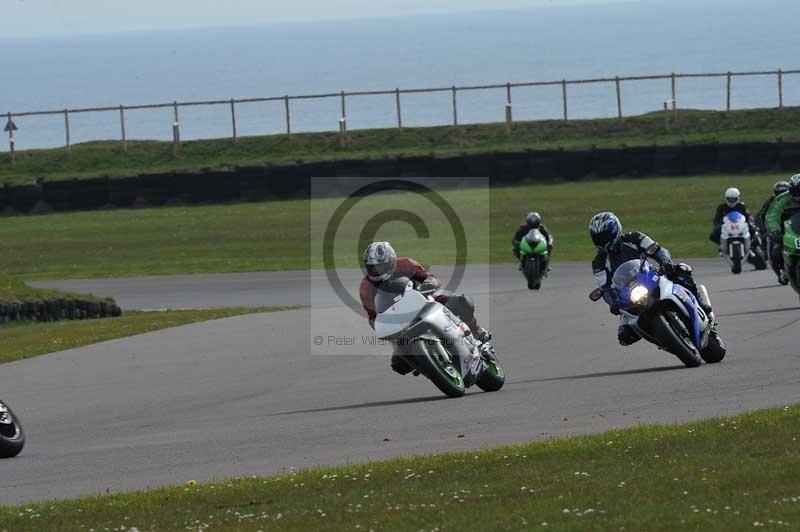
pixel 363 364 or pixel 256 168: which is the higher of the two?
pixel 256 168

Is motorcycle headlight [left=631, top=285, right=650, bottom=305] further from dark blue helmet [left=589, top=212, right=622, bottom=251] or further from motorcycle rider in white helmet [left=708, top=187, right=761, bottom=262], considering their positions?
motorcycle rider in white helmet [left=708, top=187, right=761, bottom=262]

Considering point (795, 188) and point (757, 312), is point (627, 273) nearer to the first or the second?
point (795, 188)

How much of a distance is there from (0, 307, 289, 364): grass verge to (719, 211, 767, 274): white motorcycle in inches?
313

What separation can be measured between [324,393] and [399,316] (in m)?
2.50

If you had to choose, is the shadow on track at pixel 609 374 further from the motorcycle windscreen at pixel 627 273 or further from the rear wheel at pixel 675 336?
the motorcycle windscreen at pixel 627 273

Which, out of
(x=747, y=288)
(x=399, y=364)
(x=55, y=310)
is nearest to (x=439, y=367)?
(x=399, y=364)

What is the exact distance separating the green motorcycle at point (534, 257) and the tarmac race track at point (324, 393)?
2.05 meters

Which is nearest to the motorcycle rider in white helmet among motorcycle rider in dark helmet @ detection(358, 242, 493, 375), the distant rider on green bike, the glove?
the distant rider on green bike

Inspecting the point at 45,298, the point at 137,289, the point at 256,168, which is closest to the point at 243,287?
the point at 137,289

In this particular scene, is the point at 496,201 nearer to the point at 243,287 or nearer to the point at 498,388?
the point at 243,287

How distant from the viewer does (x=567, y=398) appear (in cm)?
1339

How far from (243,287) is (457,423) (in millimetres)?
18616

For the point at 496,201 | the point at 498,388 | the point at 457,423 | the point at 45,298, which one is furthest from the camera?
the point at 496,201

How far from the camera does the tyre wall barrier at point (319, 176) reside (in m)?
44.1
